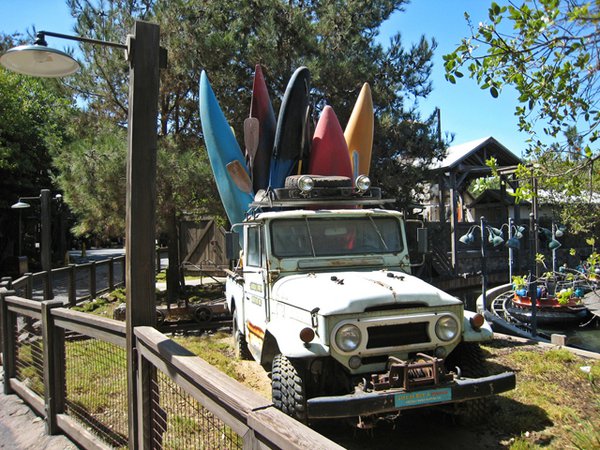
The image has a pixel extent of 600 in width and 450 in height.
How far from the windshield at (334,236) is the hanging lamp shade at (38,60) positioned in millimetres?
2653

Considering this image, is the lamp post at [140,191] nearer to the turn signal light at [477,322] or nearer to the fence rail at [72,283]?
the turn signal light at [477,322]

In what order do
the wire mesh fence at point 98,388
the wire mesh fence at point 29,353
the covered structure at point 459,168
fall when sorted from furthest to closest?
the covered structure at point 459,168, the wire mesh fence at point 29,353, the wire mesh fence at point 98,388

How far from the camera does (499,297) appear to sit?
15.0 metres

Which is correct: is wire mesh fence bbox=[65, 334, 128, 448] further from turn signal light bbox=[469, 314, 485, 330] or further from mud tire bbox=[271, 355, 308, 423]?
turn signal light bbox=[469, 314, 485, 330]

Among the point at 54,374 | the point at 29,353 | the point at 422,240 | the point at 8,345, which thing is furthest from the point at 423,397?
the point at 8,345

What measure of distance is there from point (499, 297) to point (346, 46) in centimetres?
869

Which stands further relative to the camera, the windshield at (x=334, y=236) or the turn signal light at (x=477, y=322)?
the windshield at (x=334, y=236)

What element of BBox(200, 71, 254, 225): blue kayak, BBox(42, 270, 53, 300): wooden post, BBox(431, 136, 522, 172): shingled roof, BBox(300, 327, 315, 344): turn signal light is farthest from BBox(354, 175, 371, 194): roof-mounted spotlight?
BBox(431, 136, 522, 172): shingled roof

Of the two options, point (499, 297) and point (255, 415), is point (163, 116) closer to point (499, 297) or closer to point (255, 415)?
point (499, 297)

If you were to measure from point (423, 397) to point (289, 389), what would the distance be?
112 centimetres

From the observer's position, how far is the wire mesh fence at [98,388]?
13.4 feet

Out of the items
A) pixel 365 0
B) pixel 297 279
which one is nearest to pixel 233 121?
pixel 365 0

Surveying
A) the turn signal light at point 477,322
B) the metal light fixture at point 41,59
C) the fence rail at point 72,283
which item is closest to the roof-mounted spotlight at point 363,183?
the turn signal light at point 477,322

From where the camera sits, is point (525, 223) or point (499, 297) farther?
point (525, 223)
